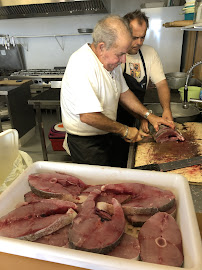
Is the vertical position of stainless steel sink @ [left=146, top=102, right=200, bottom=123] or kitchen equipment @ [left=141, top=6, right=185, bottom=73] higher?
kitchen equipment @ [left=141, top=6, right=185, bottom=73]

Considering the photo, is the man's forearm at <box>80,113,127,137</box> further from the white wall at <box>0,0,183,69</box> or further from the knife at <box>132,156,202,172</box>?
the white wall at <box>0,0,183,69</box>

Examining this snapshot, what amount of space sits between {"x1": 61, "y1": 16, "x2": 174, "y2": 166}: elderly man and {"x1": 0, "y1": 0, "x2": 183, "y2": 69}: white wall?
4.01 meters

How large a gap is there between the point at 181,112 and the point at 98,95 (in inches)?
42.5

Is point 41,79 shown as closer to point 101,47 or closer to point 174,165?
point 101,47

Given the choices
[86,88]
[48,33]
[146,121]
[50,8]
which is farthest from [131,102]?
[48,33]

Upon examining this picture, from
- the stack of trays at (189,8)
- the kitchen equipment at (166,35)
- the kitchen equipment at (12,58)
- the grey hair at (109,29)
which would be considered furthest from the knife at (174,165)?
the kitchen equipment at (12,58)

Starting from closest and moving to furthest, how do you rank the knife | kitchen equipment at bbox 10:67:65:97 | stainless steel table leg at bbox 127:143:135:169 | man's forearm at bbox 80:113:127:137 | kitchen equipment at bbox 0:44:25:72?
the knife < stainless steel table leg at bbox 127:143:135:169 < man's forearm at bbox 80:113:127:137 < kitchen equipment at bbox 10:67:65:97 < kitchen equipment at bbox 0:44:25:72

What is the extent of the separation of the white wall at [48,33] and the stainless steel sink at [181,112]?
12.0 feet

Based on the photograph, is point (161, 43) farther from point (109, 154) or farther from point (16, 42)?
point (16, 42)

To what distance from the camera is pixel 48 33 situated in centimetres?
550

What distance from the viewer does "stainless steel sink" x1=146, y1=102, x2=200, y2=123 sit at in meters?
1.99

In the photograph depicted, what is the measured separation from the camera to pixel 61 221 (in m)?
0.64

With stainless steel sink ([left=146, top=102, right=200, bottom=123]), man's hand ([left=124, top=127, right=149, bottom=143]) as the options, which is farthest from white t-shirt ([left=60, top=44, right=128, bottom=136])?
stainless steel sink ([left=146, top=102, right=200, bottom=123])

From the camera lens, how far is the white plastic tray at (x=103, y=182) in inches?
19.0
